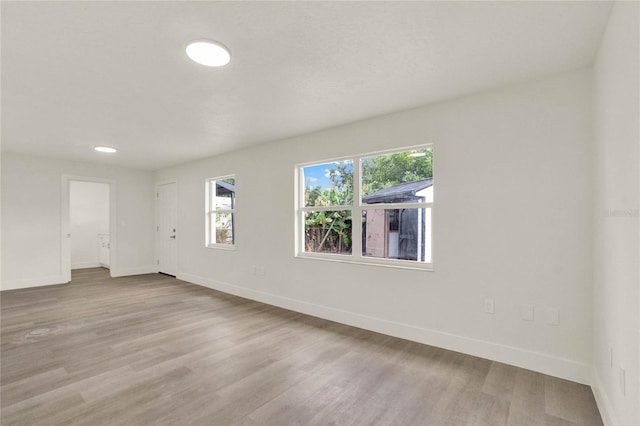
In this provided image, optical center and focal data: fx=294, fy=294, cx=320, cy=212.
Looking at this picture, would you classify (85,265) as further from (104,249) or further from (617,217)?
(617,217)

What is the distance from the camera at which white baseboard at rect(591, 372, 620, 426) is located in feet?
5.49

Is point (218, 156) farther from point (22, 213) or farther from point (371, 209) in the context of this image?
point (22, 213)

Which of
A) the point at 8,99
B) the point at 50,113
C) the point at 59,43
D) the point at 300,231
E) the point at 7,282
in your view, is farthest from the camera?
the point at 7,282

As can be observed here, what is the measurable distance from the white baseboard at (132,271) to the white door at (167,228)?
7.5 inches

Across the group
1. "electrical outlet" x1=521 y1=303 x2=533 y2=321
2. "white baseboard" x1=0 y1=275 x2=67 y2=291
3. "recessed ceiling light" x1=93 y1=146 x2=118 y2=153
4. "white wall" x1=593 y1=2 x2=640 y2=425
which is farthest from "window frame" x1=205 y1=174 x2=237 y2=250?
"white wall" x1=593 y1=2 x2=640 y2=425

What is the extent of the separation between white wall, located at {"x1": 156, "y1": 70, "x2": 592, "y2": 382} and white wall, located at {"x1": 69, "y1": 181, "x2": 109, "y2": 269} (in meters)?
7.36

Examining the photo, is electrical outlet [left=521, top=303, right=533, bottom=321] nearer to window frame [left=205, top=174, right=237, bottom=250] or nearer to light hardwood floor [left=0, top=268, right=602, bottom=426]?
light hardwood floor [left=0, top=268, right=602, bottom=426]

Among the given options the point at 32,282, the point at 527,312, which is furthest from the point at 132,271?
the point at 527,312

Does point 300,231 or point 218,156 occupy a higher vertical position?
point 218,156

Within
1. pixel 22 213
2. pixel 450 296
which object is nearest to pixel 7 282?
pixel 22 213

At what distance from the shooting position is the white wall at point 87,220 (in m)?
7.79

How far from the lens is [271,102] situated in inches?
116

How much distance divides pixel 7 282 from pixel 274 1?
678 centimetres

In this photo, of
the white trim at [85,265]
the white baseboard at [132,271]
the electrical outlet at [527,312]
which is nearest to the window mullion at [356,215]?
the electrical outlet at [527,312]
